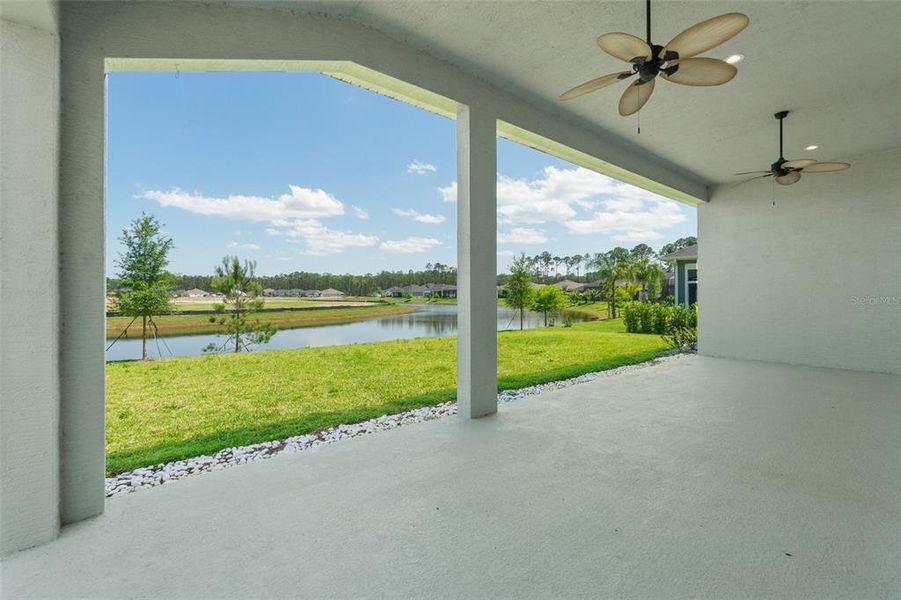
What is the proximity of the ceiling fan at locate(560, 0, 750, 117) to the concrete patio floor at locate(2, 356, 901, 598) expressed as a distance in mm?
2389

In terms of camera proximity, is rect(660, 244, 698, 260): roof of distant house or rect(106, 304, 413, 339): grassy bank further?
rect(660, 244, 698, 260): roof of distant house

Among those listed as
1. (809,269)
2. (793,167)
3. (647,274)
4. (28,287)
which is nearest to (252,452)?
(28,287)

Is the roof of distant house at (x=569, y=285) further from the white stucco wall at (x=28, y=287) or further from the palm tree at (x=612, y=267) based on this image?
the white stucco wall at (x=28, y=287)

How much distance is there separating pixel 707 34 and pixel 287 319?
18.7ft

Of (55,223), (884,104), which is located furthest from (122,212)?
(884,104)

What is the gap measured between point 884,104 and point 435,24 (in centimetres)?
460

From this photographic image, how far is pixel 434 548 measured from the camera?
1703 mm

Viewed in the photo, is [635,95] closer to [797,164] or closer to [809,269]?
[797,164]

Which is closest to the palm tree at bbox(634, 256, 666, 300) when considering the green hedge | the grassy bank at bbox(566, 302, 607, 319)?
the grassy bank at bbox(566, 302, 607, 319)

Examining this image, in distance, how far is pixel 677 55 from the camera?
214 centimetres

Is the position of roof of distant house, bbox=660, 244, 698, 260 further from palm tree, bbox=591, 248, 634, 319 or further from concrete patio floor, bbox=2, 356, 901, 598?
concrete patio floor, bbox=2, 356, 901, 598

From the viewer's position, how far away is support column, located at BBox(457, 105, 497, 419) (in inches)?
136

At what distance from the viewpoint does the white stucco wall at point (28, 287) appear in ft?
5.50

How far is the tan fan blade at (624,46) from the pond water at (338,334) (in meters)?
3.14
